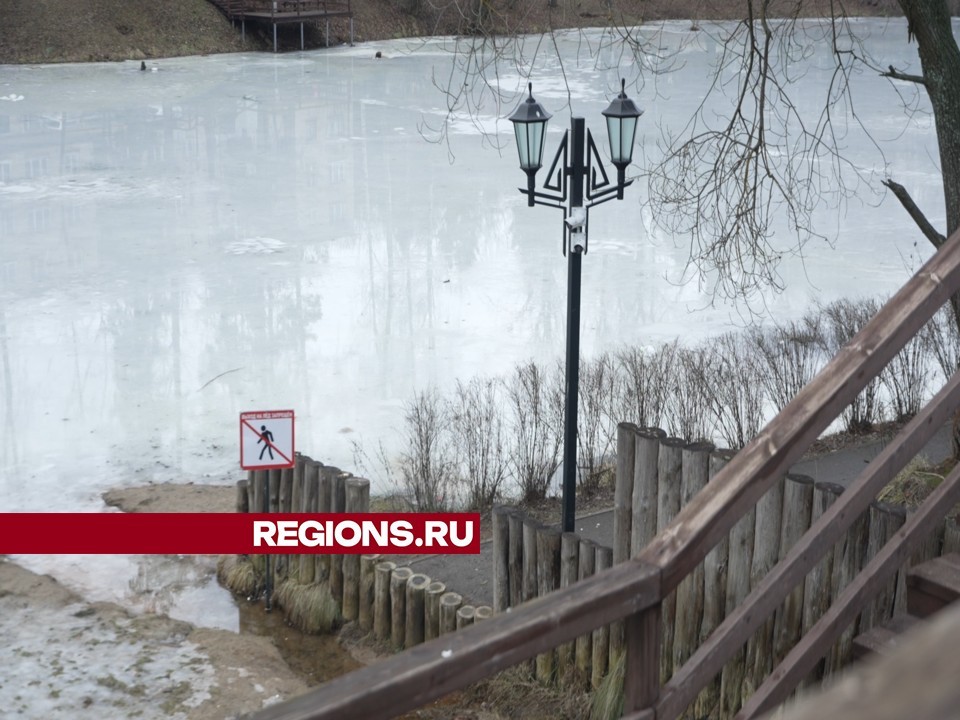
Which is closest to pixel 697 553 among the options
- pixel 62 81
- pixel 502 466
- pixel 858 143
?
pixel 502 466

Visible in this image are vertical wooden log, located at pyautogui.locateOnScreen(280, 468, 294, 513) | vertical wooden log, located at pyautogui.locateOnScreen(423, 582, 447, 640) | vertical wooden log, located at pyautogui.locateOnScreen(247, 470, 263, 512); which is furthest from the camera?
vertical wooden log, located at pyautogui.locateOnScreen(247, 470, 263, 512)

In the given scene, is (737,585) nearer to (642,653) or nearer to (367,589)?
(642,653)

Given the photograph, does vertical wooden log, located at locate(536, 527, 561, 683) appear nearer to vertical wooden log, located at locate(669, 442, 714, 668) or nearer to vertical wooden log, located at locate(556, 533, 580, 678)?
vertical wooden log, located at locate(556, 533, 580, 678)

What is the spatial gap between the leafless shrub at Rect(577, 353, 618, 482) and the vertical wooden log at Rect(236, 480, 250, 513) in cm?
256

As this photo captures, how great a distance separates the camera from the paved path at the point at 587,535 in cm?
737

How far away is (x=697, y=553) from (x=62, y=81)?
2993 centimetres

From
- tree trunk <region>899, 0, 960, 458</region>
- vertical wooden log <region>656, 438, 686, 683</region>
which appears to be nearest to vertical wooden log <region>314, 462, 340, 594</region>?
vertical wooden log <region>656, 438, 686, 683</region>

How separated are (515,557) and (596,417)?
352 cm

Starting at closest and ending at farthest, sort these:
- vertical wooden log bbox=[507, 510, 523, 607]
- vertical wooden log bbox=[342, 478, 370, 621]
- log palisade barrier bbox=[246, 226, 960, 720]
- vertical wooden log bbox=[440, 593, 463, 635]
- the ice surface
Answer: log palisade barrier bbox=[246, 226, 960, 720] → vertical wooden log bbox=[507, 510, 523, 607] → vertical wooden log bbox=[440, 593, 463, 635] → vertical wooden log bbox=[342, 478, 370, 621] → the ice surface

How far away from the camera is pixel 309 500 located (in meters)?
7.82

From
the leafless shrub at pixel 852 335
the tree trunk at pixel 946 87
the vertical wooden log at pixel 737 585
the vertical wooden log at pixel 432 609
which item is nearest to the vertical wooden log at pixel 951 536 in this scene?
the vertical wooden log at pixel 737 585

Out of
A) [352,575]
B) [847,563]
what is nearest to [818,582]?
[847,563]

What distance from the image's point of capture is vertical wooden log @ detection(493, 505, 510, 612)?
6.21m

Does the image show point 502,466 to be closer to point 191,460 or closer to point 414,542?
point 414,542
